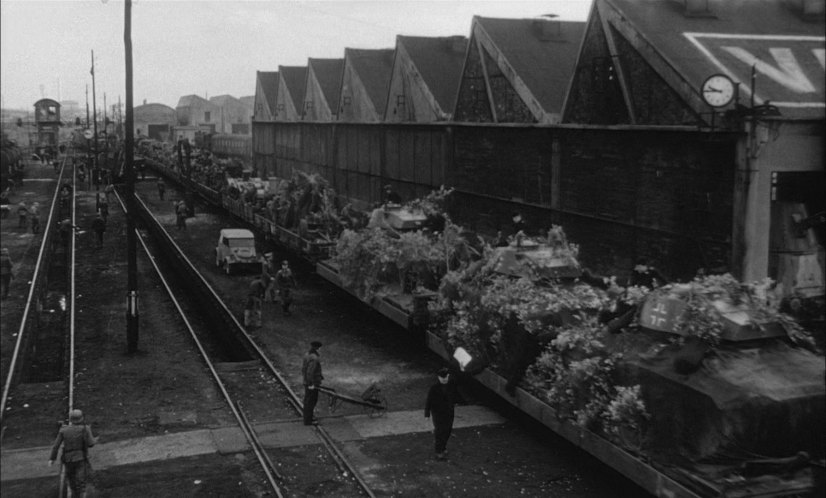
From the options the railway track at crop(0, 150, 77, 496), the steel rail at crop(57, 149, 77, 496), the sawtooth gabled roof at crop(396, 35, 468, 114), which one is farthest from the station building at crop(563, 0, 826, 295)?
the railway track at crop(0, 150, 77, 496)

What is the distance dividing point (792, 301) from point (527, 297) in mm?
5314

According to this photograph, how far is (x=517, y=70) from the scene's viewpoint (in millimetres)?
26172

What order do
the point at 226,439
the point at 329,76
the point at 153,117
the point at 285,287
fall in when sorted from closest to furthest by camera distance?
the point at 226,439, the point at 285,287, the point at 329,76, the point at 153,117

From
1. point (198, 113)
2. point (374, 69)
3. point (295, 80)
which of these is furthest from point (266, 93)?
point (198, 113)

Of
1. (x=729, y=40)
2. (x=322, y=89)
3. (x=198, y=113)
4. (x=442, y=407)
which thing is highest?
(x=198, y=113)

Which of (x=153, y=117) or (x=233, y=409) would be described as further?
(x=153, y=117)

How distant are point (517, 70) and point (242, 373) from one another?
540 inches

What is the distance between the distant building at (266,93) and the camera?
6009cm

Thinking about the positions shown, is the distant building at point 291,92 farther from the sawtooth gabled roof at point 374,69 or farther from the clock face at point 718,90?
the clock face at point 718,90

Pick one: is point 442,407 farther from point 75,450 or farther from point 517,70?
point 517,70

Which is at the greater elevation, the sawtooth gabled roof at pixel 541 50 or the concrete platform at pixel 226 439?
the sawtooth gabled roof at pixel 541 50

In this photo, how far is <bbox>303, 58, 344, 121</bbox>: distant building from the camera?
45.8 meters

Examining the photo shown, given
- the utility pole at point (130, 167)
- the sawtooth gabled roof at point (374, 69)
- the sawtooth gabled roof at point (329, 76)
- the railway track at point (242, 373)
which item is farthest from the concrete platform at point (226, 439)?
the sawtooth gabled roof at point (329, 76)

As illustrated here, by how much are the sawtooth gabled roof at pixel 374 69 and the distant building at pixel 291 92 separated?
10.2 m
